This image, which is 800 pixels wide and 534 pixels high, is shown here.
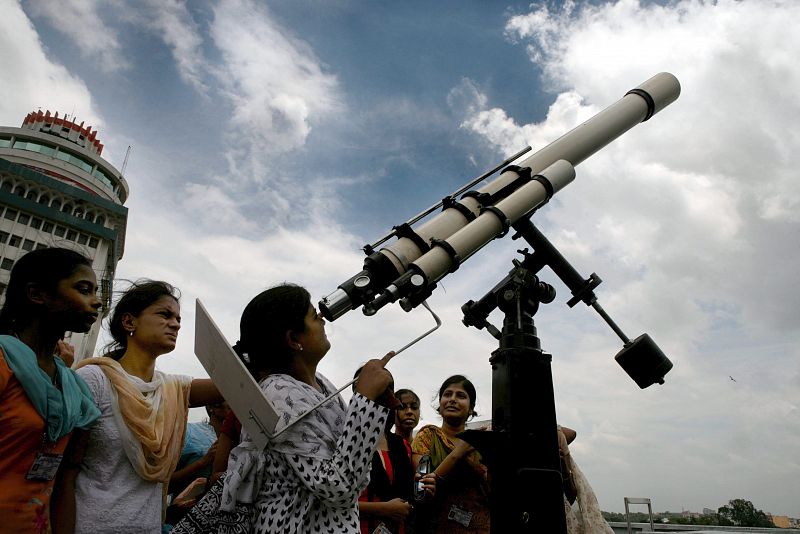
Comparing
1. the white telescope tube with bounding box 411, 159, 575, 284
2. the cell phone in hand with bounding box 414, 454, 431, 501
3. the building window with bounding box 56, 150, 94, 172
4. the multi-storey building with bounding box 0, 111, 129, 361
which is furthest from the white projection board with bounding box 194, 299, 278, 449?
the building window with bounding box 56, 150, 94, 172

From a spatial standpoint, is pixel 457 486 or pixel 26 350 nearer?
pixel 26 350

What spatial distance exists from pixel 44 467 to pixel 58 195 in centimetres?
5308

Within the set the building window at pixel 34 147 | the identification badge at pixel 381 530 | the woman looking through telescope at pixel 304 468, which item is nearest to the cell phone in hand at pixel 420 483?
the identification badge at pixel 381 530

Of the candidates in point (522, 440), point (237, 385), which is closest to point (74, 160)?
point (237, 385)

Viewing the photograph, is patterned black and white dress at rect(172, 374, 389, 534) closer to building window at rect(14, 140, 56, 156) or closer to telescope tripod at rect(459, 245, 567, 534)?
telescope tripod at rect(459, 245, 567, 534)

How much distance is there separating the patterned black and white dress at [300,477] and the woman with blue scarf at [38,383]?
0.60 metres

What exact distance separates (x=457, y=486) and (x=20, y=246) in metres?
51.9

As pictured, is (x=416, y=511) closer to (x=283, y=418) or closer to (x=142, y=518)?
(x=142, y=518)

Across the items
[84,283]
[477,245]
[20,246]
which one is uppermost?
[20,246]

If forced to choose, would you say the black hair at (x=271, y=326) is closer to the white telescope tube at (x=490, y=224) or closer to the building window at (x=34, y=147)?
the white telescope tube at (x=490, y=224)

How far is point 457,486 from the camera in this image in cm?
369

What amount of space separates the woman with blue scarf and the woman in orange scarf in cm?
13

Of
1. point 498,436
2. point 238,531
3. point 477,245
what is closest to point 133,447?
point 238,531

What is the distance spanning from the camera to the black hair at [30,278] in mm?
2234
